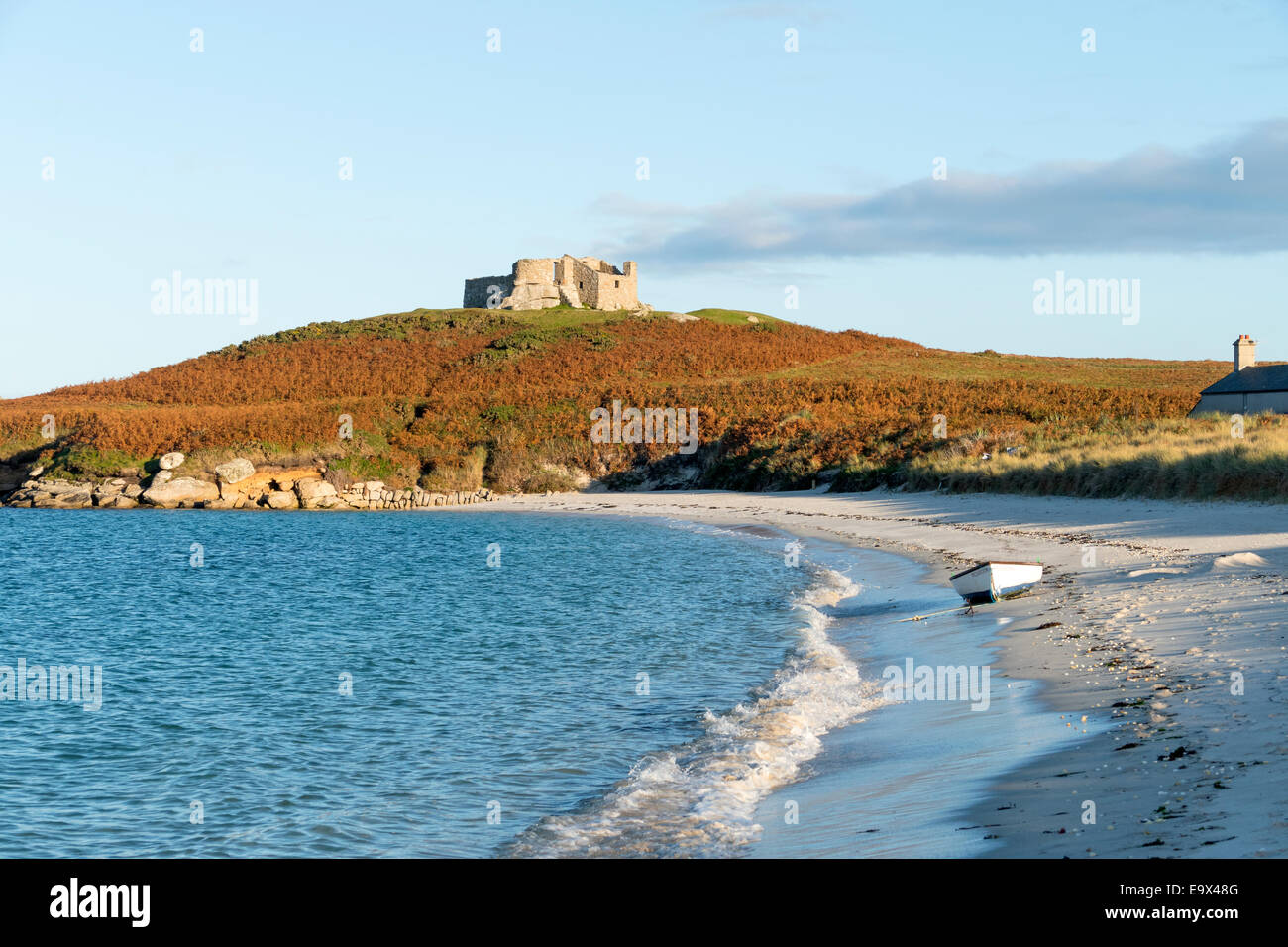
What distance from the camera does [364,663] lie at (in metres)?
14.8

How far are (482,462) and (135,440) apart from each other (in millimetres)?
17503

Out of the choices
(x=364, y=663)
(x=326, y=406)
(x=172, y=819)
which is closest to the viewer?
(x=172, y=819)

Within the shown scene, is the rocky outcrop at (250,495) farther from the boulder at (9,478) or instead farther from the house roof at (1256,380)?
the house roof at (1256,380)

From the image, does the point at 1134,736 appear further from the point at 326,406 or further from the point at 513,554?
the point at 326,406

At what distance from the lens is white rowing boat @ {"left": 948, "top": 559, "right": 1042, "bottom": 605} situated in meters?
15.2

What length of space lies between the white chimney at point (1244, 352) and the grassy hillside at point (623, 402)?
3.05 metres

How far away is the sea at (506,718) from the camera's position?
7.64 meters

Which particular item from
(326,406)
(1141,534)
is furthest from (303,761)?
(326,406)

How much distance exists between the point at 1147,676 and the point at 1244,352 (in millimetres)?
39845

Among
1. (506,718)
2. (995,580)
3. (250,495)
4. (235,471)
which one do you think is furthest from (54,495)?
(995,580)

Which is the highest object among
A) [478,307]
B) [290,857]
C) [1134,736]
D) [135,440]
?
[478,307]

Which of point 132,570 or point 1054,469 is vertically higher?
point 1054,469

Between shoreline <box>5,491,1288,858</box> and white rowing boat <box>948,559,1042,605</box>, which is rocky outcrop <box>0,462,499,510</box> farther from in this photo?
white rowing boat <box>948,559,1042,605</box>

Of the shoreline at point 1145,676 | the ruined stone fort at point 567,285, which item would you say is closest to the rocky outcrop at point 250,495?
the shoreline at point 1145,676
